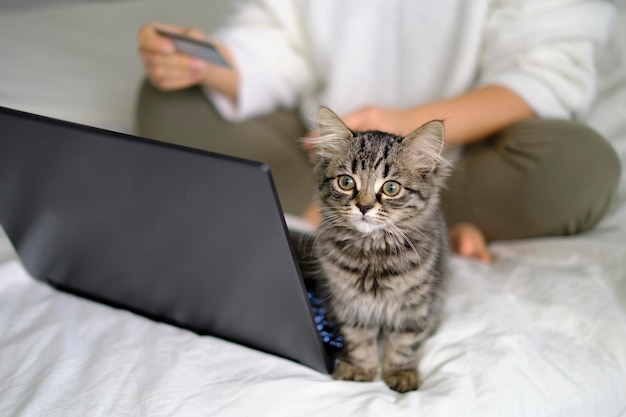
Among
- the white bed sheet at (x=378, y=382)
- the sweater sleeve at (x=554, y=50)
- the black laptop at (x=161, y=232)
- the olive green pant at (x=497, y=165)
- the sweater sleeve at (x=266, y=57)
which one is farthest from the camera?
the sweater sleeve at (x=266, y=57)

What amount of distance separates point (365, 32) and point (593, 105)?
65 cm

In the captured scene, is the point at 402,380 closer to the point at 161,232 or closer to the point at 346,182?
the point at 346,182

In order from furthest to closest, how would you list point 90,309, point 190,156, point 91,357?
point 90,309, point 91,357, point 190,156

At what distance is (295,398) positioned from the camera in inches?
30.2

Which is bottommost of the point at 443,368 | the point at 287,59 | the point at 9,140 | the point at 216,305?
the point at 443,368

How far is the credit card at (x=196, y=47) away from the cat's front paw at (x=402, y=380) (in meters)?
0.76

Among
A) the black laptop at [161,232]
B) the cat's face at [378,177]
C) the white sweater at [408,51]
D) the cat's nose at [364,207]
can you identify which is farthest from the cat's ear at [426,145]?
the white sweater at [408,51]

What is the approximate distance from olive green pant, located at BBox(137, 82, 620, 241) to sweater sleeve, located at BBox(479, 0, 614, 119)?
4.1 inches

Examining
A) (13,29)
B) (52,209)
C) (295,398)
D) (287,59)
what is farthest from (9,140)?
(13,29)

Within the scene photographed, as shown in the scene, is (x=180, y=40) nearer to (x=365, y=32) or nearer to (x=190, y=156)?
(x=365, y=32)

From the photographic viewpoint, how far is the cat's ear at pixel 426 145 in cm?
76

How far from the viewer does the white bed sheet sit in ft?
2.48

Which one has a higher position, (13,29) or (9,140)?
(9,140)

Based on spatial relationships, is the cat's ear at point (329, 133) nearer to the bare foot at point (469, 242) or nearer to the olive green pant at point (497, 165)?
the olive green pant at point (497, 165)
